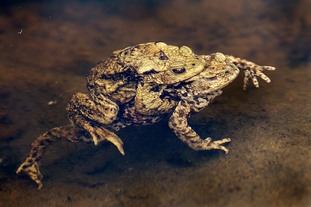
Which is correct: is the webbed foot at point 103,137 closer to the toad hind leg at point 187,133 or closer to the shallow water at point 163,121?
the shallow water at point 163,121

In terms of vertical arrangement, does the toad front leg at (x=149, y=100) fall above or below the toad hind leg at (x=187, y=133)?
above

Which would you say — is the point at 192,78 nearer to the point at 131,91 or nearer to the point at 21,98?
the point at 131,91

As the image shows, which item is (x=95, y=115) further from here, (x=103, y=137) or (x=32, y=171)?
(x=32, y=171)

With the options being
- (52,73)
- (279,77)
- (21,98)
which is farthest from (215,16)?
(21,98)

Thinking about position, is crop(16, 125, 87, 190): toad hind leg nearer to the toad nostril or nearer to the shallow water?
the shallow water

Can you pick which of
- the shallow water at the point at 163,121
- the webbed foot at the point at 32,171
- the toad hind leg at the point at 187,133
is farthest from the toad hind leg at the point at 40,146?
the toad hind leg at the point at 187,133

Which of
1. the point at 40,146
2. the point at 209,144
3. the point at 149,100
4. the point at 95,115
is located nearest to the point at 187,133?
the point at 209,144
